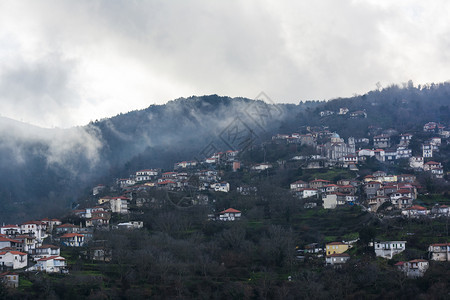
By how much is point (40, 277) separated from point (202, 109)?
327ft

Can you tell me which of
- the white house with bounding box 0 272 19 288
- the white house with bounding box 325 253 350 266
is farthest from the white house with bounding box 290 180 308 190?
the white house with bounding box 0 272 19 288

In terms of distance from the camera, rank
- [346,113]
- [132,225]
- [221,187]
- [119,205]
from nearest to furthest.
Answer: [132,225] < [119,205] < [221,187] < [346,113]

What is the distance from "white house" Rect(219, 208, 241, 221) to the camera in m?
66.3

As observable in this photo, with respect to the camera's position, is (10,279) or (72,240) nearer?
(10,279)

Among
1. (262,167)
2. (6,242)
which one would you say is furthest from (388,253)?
(262,167)

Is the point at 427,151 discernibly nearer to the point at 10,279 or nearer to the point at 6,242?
the point at 6,242

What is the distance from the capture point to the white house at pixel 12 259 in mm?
50875

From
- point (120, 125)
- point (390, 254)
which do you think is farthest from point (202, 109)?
point (390, 254)

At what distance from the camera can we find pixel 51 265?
51.1 m

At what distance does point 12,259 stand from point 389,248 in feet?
97.4

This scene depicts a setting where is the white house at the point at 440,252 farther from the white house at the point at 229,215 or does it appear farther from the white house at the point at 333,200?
the white house at the point at 229,215

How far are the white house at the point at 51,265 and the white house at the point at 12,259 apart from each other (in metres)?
0.98

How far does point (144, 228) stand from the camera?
207 ft

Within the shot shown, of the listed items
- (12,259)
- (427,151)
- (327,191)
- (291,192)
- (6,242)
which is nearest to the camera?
(12,259)
